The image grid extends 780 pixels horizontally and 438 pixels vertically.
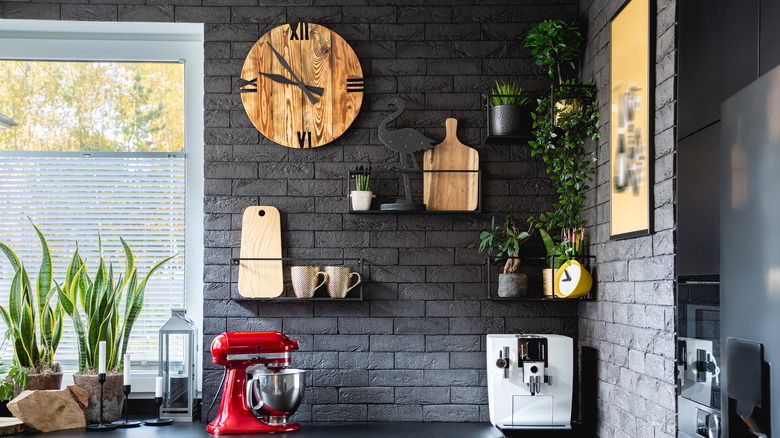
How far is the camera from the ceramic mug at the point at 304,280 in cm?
260

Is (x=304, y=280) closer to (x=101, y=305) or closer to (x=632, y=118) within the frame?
(x=101, y=305)

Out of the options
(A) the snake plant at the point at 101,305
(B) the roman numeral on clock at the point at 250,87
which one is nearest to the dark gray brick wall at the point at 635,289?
(B) the roman numeral on clock at the point at 250,87

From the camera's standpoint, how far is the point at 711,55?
147cm

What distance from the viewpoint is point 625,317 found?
2150 millimetres

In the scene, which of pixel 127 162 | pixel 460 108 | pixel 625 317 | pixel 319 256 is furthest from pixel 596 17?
pixel 127 162

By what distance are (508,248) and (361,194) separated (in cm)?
60

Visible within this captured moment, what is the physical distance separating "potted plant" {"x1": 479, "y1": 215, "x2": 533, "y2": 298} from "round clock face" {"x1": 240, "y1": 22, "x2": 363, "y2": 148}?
717 millimetres

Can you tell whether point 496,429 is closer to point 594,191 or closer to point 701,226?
point 594,191

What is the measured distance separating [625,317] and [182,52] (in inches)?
81.2

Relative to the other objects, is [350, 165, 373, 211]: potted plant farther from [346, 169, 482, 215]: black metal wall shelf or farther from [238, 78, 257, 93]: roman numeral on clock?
[238, 78, 257, 93]: roman numeral on clock

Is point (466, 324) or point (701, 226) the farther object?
point (466, 324)

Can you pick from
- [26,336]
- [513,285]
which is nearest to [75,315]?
Answer: [26,336]

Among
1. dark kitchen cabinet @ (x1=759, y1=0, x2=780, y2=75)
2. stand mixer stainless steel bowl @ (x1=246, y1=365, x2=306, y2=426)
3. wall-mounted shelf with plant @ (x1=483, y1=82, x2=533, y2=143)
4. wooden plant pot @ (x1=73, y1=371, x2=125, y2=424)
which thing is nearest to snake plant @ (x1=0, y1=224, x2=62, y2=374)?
wooden plant pot @ (x1=73, y1=371, x2=125, y2=424)

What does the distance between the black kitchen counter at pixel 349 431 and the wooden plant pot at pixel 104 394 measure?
0.35 ft
